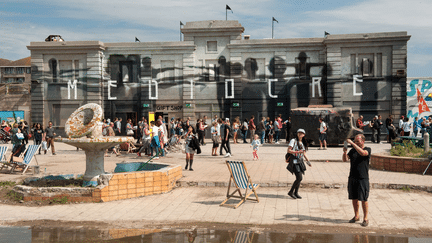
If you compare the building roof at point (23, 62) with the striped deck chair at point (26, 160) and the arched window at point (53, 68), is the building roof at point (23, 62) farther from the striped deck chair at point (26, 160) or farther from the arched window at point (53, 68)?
the striped deck chair at point (26, 160)

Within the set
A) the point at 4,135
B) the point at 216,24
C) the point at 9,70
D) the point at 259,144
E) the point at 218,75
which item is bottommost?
the point at 4,135

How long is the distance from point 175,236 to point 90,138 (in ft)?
12.4

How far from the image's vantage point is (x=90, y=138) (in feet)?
30.5

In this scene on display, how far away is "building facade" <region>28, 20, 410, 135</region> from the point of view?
31.2m

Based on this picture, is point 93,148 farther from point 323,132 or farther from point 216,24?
point 216,24

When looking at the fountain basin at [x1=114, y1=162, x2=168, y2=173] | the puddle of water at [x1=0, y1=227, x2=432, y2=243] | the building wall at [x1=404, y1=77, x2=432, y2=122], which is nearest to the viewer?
the puddle of water at [x1=0, y1=227, x2=432, y2=243]

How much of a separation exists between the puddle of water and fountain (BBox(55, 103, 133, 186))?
2608 mm

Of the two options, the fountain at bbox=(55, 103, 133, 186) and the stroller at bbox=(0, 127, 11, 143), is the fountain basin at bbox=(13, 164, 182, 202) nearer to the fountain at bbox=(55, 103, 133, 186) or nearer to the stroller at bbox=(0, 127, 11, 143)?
the fountain at bbox=(55, 103, 133, 186)

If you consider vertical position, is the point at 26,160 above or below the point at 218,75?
below

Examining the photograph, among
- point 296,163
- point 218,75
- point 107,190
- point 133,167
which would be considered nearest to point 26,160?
point 133,167

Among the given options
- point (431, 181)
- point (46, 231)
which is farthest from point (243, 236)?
point (431, 181)

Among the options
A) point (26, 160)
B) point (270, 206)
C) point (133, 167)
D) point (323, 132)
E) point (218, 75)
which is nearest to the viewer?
point (270, 206)

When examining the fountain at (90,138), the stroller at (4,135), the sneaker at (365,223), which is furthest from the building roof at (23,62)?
the sneaker at (365,223)

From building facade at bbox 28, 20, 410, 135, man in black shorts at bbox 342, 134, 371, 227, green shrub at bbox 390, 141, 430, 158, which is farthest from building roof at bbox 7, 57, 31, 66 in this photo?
man in black shorts at bbox 342, 134, 371, 227
